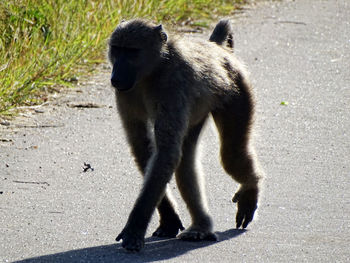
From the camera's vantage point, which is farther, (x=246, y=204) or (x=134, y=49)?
(x=246, y=204)

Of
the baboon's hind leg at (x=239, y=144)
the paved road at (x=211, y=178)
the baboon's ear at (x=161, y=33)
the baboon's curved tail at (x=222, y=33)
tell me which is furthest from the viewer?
the baboon's curved tail at (x=222, y=33)

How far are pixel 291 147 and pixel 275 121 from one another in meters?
0.74

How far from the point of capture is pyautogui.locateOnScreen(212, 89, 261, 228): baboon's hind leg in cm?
575

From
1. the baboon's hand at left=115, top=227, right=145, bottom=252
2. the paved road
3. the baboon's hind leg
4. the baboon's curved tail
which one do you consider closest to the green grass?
the paved road

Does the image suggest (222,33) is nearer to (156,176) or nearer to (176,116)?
(176,116)

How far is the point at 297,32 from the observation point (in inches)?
438

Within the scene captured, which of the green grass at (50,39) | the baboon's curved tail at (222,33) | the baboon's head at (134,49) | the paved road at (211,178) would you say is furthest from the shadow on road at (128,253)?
the green grass at (50,39)

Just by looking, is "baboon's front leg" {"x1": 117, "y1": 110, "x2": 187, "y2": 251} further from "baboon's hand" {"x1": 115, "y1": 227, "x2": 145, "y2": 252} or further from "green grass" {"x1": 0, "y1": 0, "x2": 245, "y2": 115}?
"green grass" {"x1": 0, "y1": 0, "x2": 245, "y2": 115}

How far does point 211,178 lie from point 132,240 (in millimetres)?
1740

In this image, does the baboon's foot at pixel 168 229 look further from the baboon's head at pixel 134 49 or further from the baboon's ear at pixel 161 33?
the baboon's ear at pixel 161 33

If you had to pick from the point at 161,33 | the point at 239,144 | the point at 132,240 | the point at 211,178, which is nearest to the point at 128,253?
the point at 132,240

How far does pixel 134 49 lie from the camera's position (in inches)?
215

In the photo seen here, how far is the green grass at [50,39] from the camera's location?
8250mm

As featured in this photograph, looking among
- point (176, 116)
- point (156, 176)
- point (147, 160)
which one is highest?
point (176, 116)
